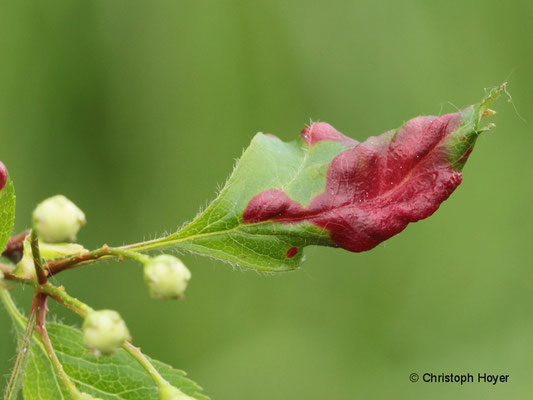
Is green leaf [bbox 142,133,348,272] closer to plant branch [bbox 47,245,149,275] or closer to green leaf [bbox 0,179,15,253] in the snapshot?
plant branch [bbox 47,245,149,275]

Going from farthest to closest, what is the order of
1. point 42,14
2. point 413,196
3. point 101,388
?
1. point 42,14
2. point 101,388
3. point 413,196

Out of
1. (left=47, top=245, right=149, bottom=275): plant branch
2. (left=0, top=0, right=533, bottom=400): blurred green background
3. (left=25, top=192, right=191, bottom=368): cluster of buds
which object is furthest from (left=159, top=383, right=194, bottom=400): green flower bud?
(left=0, top=0, right=533, bottom=400): blurred green background

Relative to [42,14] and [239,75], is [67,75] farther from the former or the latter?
[239,75]

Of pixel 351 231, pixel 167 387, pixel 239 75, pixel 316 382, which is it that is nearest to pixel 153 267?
pixel 167 387

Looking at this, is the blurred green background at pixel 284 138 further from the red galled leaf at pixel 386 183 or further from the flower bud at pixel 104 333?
the flower bud at pixel 104 333

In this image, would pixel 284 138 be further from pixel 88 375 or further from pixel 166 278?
pixel 166 278

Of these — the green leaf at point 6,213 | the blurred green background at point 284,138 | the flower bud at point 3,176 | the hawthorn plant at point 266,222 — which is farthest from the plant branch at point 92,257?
the blurred green background at point 284,138
